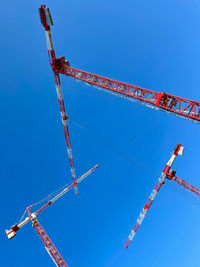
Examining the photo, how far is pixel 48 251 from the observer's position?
33938 mm

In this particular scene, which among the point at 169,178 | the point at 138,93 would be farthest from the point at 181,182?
the point at 138,93

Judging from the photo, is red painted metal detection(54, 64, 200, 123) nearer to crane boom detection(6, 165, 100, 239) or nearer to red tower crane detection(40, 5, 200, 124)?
red tower crane detection(40, 5, 200, 124)

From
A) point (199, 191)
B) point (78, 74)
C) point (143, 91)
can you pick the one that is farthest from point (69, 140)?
point (199, 191)

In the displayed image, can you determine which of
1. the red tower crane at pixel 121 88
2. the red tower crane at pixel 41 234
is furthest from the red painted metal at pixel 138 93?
the red tower crane at pixel 41 234

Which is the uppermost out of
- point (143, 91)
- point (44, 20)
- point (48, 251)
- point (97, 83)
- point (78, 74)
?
point (44, 20)

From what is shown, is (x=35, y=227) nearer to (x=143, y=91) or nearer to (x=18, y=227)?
(x=18, y=227)

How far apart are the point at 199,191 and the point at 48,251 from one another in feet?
125

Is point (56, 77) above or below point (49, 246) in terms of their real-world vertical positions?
above

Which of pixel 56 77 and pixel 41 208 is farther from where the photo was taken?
pixel 41 208

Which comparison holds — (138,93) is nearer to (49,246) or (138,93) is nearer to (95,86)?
(95,86)

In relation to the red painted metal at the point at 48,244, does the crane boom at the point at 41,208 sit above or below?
above

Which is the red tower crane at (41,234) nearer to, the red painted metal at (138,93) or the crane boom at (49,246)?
the crane boom at (49,246)

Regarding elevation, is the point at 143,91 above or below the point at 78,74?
below

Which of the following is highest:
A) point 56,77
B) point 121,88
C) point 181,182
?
point 56,77
